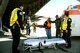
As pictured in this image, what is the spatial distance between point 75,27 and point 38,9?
114 feet

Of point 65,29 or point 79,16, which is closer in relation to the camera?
point 65,29

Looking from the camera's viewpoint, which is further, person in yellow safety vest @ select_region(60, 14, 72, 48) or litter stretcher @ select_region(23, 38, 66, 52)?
person in yellow safety vest @ select_region(60, 14, 72, 48)

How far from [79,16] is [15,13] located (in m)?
6.99

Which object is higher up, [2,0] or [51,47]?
[2,0]

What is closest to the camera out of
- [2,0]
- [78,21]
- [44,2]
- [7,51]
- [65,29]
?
[7,51]

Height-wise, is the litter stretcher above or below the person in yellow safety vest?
below

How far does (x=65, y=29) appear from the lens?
48.1 feet

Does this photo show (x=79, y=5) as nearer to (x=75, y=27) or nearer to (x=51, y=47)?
(x=75, y=27)

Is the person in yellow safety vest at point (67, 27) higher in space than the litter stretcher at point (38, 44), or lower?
higher

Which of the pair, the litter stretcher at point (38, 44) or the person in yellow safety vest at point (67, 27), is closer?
the litter stretcher at point (38, 44)

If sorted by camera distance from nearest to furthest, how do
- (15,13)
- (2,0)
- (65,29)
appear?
(15,13) → (65,29) → (2,0)

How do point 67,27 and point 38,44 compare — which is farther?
point 67,27

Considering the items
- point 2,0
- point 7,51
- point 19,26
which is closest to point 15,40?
point 19,26

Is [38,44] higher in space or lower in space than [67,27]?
lower
